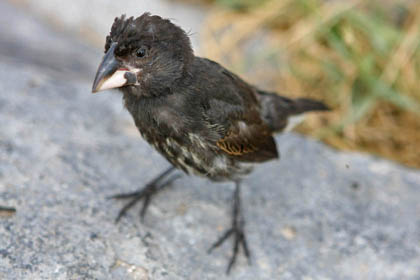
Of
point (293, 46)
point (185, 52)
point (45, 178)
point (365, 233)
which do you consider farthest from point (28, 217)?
point (293, 46)

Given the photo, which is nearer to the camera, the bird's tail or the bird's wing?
the bird's wing

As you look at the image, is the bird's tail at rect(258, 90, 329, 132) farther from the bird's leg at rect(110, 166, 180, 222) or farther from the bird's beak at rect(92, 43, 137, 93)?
the bird's beak at rect(92, 43, 137, 93)

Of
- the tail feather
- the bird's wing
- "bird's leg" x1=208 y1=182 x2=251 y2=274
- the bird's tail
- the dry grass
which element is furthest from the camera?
the dry grass

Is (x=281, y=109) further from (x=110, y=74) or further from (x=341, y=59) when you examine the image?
(x=341, y=59)

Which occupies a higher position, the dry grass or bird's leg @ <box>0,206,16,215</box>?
bird's leg @ <box>0,206,16,215</box>

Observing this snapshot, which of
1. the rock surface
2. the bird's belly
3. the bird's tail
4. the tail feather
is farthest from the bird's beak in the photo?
the tail feather

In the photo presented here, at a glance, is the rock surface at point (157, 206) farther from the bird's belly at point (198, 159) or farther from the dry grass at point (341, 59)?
the dry grass at point (341, 59)

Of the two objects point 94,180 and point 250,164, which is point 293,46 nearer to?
point 250,164

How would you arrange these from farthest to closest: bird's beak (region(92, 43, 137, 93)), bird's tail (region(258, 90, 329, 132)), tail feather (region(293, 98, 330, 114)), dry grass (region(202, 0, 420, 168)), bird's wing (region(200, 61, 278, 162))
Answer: dry grass (region(202, 0, 420, 168))
tail feather (region(293, 98, 330, 114))
bird's tail (region(258, 90, 329, 132))
bird's wing (region(200, 61, 278, 162))
bird's beak (region(92, 43, 137, 93))
